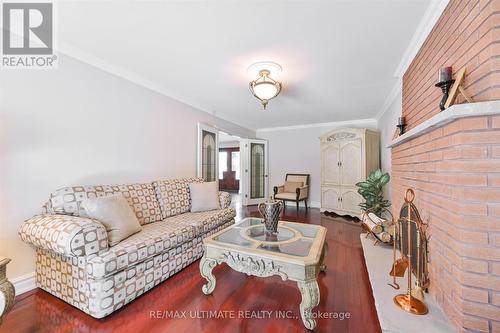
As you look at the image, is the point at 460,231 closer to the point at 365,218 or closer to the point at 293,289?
the point at 293,289

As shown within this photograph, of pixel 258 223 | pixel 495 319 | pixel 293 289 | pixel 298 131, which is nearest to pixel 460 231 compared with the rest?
pixel 495 319

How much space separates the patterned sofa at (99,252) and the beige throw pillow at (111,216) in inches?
2.8

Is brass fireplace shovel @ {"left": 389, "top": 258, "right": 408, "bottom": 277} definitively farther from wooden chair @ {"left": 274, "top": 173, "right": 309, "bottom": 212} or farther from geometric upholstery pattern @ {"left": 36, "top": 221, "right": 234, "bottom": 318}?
wooden chair @ {"left": 274, "top": 173, "right": 309, "bottom": 212}

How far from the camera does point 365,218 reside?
2.60m

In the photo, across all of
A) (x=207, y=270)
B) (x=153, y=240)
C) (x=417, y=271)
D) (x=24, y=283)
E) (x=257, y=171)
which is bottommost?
(x=24, y=283)

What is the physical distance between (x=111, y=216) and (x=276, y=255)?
1446 millimetres

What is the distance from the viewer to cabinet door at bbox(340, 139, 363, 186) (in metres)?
4.15

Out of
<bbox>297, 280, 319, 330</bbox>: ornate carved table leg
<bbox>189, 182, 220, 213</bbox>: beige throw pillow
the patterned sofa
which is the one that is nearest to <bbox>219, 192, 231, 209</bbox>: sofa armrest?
<bbox>189, 182, 220, 213</bbox>: beige throw pillow

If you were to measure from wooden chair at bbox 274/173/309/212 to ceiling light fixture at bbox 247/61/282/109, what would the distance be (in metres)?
2.90

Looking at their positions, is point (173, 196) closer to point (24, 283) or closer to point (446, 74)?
point (24, 283)

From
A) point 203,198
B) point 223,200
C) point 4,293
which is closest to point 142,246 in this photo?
point 4,293

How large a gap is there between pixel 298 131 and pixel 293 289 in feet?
14.6

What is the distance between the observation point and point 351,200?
4.27 metres

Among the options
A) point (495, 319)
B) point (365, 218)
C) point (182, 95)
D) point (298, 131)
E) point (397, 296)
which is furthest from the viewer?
point (298, 131)
